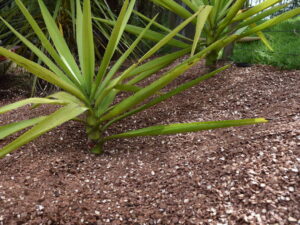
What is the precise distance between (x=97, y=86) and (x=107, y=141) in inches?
9.9

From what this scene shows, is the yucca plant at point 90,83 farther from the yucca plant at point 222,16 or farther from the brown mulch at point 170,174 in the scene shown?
the yucca plant at point 222,16

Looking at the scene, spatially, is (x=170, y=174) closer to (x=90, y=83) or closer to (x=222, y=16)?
(x=90, y=83)

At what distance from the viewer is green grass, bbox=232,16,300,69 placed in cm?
164

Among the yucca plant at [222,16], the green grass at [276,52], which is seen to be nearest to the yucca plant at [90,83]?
the yucca plant at [222,16]

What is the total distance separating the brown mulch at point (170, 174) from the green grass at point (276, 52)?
1.04 feet

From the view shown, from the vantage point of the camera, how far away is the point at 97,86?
3.45 ft

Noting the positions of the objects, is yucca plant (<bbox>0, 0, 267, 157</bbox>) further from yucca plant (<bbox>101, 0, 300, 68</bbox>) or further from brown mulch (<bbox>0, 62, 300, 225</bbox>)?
yucca plant (<bbox>101, 0, 300, 68</bbox>)

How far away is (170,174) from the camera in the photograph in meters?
0.99

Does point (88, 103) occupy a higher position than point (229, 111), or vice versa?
point (88, 103)

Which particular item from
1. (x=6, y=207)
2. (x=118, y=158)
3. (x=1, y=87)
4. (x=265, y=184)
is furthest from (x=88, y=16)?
(x=1, y=87)

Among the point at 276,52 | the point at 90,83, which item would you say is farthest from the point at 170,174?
the point at 276,52

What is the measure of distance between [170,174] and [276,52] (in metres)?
1.04

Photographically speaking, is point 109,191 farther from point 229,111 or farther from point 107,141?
point 229,111

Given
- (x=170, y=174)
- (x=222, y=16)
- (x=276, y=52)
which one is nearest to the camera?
(x=170, y=174)
